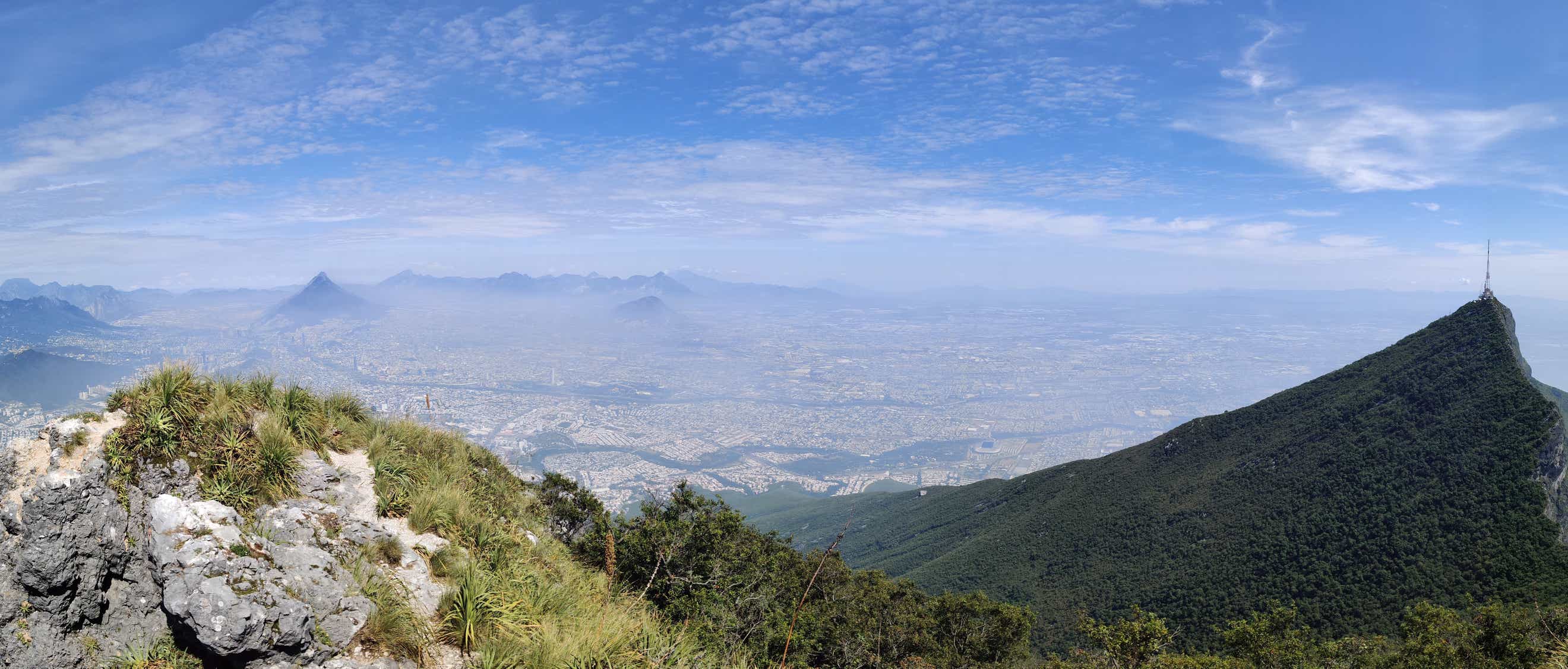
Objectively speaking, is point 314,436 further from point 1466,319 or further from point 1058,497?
point 1466,319

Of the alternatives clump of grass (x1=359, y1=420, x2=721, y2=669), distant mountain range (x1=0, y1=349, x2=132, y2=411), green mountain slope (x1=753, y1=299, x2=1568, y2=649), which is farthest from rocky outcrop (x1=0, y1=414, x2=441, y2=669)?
distant mountain range (x1=0, y1=349, x2=132, y2=411)

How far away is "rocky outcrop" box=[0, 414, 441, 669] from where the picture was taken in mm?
4688

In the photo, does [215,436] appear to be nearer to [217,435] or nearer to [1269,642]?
[217,435]

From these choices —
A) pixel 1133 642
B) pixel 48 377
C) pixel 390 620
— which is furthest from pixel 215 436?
pixel 48 377

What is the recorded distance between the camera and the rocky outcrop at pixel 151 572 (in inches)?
185

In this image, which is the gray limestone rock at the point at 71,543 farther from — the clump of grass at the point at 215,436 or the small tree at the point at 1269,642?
the small tree at the point at 1269,642

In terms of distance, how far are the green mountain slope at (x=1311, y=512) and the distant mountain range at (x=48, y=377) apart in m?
137

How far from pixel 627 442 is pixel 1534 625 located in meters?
171

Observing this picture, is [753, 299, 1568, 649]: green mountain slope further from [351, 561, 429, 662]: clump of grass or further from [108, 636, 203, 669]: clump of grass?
[108, 636, 203, 669]: clump of grass

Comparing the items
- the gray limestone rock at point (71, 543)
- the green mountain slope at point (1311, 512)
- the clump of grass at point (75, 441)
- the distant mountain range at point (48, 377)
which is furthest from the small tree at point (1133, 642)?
the distant mountain range at point (48, 377)

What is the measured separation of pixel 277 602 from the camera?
4836 millimetres

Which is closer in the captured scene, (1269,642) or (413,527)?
(413,527)

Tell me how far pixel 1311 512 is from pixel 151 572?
77.1m

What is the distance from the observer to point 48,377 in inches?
4843
